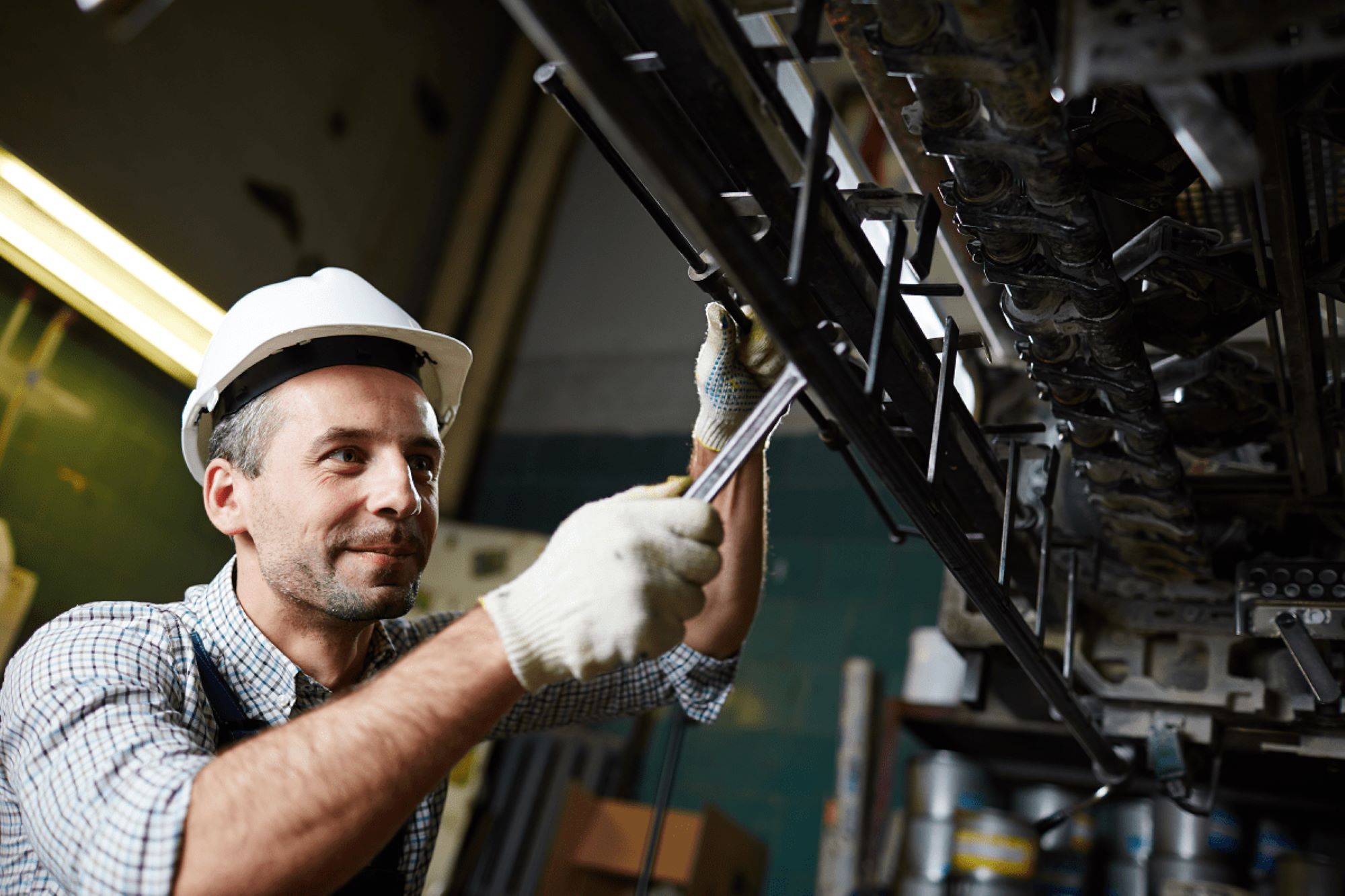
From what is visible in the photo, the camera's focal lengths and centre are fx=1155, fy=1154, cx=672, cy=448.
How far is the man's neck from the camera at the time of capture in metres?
2.26

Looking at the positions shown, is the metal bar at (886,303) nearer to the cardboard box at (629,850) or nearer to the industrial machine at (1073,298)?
the industrial machine at (1073,298)

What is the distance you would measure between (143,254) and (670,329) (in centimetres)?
317

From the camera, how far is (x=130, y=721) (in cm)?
168

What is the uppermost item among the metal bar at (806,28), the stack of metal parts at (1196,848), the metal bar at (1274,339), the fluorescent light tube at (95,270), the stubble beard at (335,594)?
the fluorescent light tube at (95,270)

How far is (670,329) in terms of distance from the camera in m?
7.09

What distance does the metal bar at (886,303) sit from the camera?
1784 mm

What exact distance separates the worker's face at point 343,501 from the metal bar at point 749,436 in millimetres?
780

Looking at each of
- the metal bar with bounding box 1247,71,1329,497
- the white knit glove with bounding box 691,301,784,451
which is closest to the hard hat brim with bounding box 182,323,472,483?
the white knit glove with bounding box 691,301,784,451

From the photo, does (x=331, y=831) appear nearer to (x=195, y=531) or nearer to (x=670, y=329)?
(x=195, y=531)

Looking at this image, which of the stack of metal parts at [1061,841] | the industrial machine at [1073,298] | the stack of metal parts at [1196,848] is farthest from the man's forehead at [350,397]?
the stack of metal parts at [1196,848]

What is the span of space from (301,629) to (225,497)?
1.21 feet

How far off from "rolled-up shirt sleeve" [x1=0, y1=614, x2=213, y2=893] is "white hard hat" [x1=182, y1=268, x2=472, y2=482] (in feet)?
2.08

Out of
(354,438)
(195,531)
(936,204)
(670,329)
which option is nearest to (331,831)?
(354,438)

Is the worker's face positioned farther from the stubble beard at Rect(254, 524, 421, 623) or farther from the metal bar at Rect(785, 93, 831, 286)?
the metal bar at Rect(785, 93, 831, 286)
